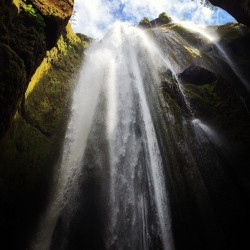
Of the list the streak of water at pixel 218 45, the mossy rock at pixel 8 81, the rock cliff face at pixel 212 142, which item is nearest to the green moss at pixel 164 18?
the streak of water at pixel 218 45

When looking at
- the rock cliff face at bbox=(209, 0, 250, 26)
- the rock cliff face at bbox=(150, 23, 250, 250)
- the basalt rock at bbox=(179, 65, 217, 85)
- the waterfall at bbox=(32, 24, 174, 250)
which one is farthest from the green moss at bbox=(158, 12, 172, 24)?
the waterfall at bbox=(32, 24, 174, 250)

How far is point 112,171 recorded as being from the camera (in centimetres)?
896

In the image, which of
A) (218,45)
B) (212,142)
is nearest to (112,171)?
(212,142)

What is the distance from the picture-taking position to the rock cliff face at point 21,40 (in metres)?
6.01

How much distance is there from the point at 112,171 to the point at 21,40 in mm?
5127

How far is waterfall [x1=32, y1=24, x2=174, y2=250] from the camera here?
7.41 m

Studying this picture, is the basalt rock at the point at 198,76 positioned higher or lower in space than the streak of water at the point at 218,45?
lower

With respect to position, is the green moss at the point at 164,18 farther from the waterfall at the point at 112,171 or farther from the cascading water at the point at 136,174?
the cascading water at the point at 136,174

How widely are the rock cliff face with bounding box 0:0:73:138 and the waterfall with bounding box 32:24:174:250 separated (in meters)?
3.11

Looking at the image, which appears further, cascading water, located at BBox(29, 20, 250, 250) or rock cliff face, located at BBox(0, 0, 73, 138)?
cascading water, located at BBox(29, 20, 250, 250)

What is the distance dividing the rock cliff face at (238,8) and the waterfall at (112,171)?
5.46 m

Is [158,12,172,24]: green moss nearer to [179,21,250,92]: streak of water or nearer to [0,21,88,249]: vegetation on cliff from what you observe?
[179,21,250,92]: streak of water

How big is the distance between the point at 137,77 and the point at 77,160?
6667mm

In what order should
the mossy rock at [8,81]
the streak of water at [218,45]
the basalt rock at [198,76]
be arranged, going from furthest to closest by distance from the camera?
the streak of water at [218,45], the basalt rock at [198,76], the mossy rock at [8,81]
